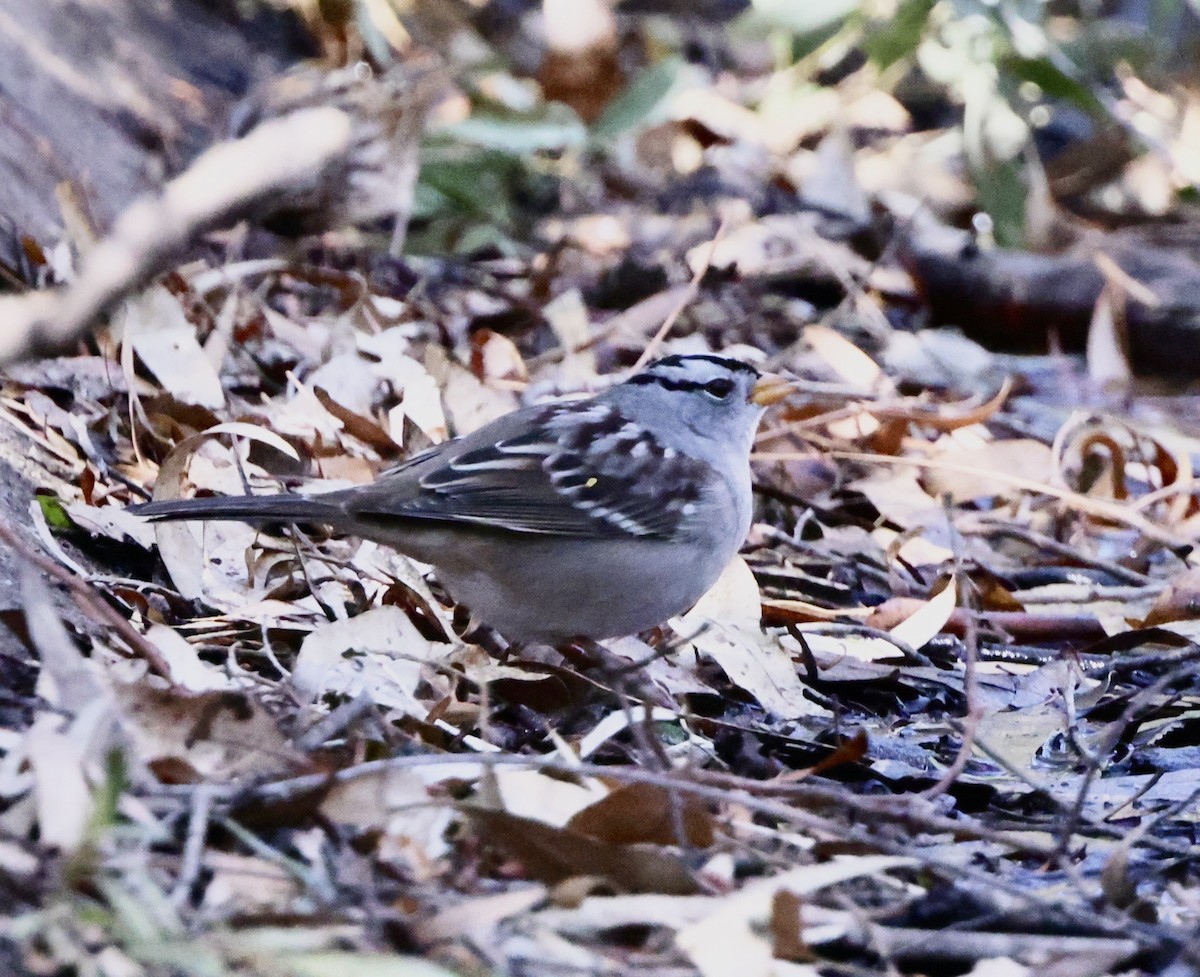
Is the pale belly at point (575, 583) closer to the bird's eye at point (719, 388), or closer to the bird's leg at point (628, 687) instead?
the bird's leg at point (628, 687)

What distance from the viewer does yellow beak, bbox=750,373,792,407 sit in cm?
388

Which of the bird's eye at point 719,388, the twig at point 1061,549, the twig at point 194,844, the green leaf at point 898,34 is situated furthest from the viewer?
the green leaf at point 898,34

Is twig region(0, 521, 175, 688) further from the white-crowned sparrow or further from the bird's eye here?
the bird's eye

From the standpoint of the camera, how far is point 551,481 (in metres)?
3.36

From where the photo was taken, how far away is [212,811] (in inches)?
79.4

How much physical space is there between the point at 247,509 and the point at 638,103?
12.8 ft

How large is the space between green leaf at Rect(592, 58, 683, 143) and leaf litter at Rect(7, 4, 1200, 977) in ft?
0.06

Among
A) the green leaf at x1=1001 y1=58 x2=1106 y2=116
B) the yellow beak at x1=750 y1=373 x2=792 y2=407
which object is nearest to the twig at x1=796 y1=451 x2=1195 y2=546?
the yellow beak at x1=750 y1=373 x2=792 y2=407

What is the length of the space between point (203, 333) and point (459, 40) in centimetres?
342

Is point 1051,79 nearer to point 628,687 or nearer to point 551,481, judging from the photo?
point 551,481

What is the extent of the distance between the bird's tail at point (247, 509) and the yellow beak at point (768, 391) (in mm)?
1219

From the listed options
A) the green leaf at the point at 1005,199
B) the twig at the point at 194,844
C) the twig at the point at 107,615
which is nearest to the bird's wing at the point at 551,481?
the twig at the point at 107,615

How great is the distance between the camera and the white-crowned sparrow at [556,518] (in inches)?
124

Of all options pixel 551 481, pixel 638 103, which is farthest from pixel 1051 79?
pixel 551 481
